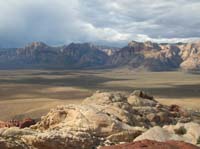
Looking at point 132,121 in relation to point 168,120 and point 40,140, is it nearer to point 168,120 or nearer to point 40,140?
point 168,120

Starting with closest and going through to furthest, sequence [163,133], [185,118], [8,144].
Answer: [8,144] → [163,133] → [185,118]

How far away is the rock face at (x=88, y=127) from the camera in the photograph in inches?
578

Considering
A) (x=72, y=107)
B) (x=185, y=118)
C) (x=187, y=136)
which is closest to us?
(x=187, y=136)

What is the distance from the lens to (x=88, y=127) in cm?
1672

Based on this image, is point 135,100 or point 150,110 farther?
point 135,100

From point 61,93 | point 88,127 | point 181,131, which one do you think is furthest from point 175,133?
point 61,93

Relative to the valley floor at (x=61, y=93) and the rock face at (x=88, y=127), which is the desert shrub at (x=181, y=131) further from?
the valley floor at (x=61, y=93)

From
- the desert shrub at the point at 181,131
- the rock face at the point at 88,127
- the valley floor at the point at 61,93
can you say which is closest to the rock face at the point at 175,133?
the desert shrub at the point at 181,131

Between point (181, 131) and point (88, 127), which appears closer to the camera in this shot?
point (88, 127)

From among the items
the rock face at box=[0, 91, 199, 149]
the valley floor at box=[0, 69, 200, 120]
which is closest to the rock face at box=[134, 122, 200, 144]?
the rock face at box=[0, 91, 199, 149]

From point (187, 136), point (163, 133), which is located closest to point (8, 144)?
point (163, 133)

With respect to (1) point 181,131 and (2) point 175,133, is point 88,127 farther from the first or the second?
(1) point 181,131

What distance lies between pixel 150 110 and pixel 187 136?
272 inches

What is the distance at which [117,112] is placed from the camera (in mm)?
19781
